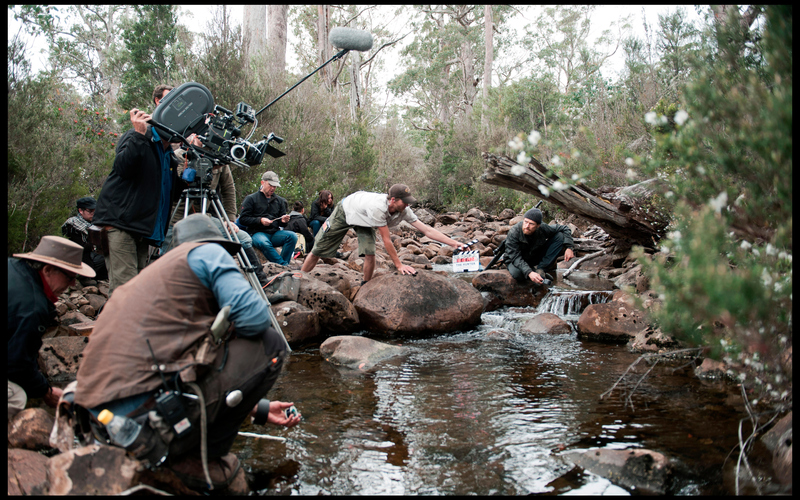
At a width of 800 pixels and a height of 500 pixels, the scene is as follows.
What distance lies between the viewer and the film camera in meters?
4.50

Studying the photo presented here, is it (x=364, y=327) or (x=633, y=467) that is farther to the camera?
(x=364, y=327)

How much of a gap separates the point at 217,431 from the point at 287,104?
1146 cm

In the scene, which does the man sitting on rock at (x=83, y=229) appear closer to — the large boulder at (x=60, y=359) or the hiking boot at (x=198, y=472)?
the large boulder at (x=60, y=359)

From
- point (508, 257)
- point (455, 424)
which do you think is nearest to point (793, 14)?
point (455, 424)

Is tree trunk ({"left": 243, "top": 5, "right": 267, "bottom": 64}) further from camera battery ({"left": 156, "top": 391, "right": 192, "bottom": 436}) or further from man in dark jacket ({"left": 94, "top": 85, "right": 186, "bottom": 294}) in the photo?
camera battery ({"left": 156, "top": 391, "right": 192, "bottom": 436})

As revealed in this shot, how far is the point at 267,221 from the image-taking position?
7.48 metres

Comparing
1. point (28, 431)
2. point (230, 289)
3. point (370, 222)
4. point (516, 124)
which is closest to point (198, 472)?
point (230, 289)

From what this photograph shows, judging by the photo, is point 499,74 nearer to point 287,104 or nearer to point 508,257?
point 287,104

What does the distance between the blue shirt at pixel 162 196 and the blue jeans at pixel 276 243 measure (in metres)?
3.01

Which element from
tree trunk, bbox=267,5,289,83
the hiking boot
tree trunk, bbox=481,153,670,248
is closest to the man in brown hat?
the hiking boot

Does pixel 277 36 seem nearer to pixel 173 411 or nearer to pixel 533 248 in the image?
pixel 533 248

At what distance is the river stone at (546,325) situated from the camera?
646 cm

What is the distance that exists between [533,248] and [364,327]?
3.00 meters

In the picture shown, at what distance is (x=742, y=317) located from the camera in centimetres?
211
